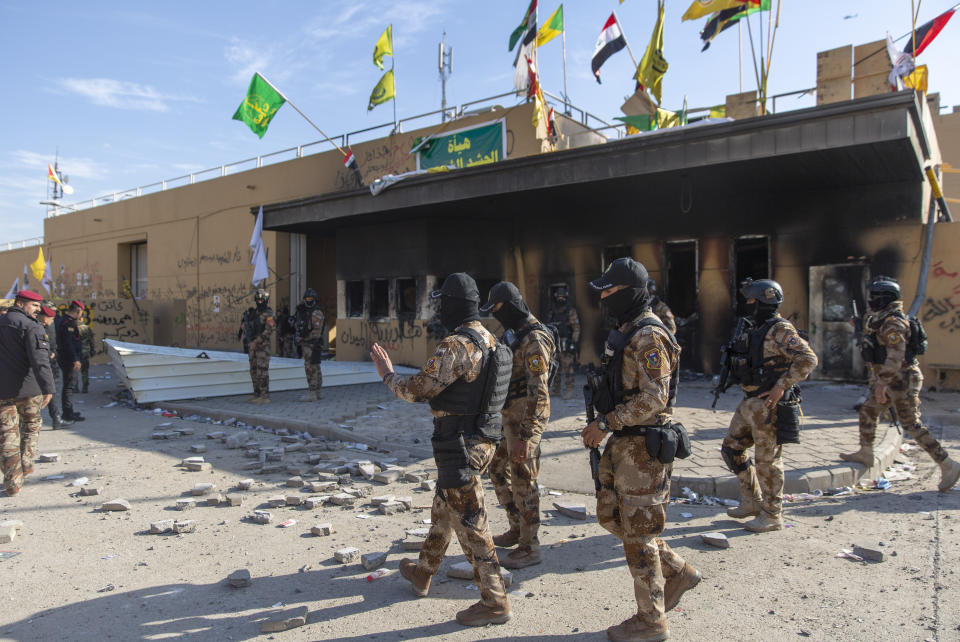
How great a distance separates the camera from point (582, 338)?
13469 millimetres

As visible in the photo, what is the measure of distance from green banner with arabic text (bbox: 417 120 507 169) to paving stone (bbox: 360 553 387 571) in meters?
11.2

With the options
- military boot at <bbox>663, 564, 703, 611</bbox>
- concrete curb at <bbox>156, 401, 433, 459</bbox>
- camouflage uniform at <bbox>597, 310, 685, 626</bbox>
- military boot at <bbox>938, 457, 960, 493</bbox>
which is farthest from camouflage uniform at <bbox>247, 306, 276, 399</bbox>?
military boot at <bbox>938, 457, 960, 493</bbox>

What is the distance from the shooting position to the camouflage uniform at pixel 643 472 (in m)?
2.80

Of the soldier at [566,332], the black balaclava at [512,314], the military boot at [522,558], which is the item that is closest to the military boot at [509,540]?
the military boot at [522,558]

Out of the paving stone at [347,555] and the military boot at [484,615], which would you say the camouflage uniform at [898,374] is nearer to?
the military boot at [484,615]

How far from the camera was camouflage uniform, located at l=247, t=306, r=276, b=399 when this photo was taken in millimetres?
9539

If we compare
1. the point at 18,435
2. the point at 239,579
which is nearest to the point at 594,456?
the point at 239,579

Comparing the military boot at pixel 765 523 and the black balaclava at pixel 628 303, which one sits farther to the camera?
the military boot at pixel 765 523

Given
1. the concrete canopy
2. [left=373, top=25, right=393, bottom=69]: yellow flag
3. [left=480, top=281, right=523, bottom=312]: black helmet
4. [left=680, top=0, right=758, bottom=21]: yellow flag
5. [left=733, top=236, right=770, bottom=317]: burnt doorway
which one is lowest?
[left=480, top=281, right=523, bottom=312]: black helmet

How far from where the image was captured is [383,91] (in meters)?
14.7

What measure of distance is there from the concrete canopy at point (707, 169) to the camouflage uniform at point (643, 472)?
6.60 m

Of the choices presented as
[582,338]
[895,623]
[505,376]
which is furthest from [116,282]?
[895,623]

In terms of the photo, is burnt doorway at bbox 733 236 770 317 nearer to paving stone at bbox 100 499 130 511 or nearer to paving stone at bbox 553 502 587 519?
paving stone at bbox 553 502 587 519

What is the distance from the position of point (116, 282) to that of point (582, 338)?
20.5 meters
